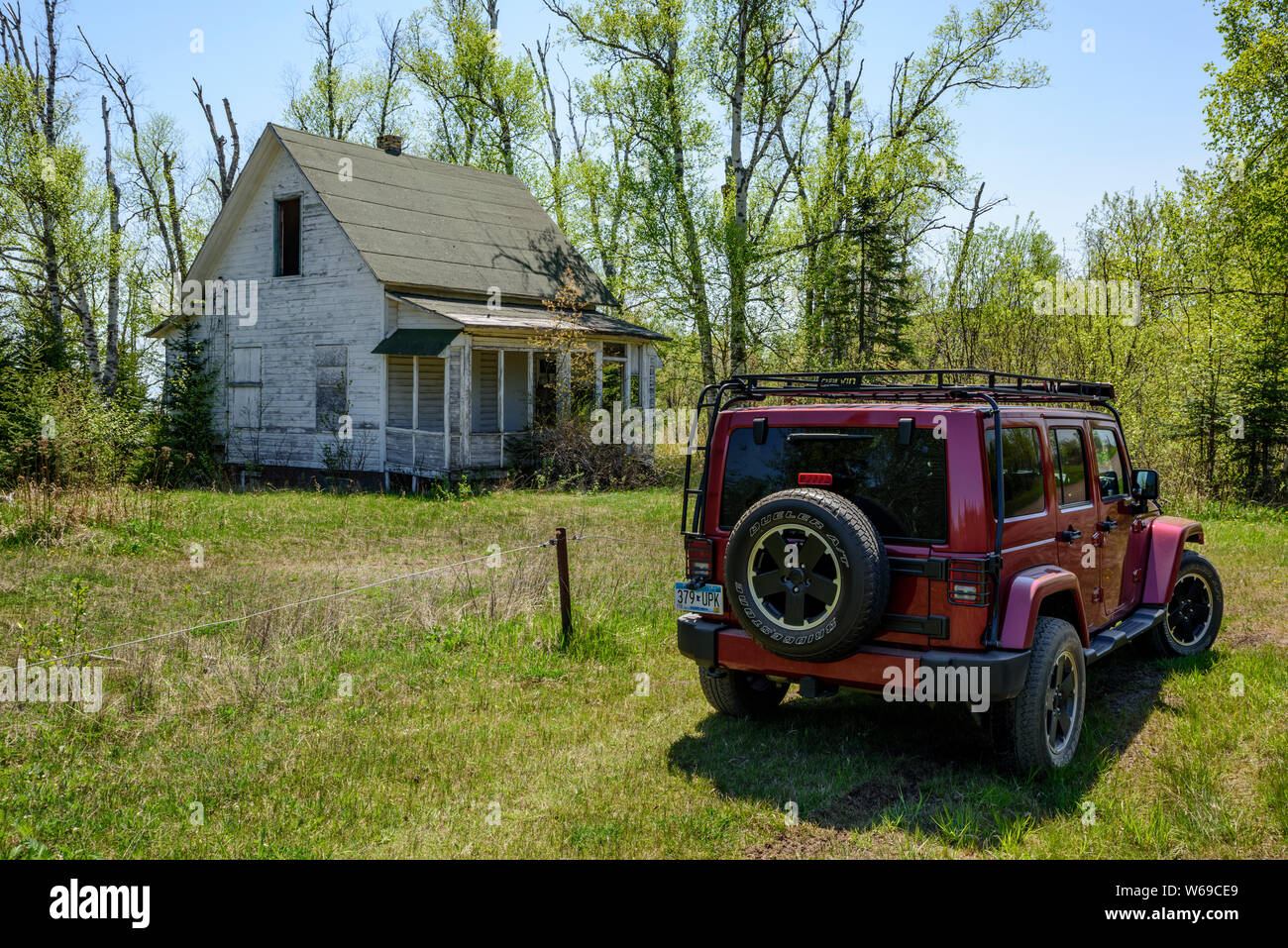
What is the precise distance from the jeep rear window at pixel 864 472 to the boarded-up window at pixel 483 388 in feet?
62.6

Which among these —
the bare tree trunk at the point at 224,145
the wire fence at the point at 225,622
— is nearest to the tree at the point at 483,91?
the bare tree trunk at the point at 224,145

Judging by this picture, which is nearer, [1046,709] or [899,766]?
[1046,709]

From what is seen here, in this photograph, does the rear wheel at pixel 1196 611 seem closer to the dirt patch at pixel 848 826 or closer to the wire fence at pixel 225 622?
the dirt patch at pixel 848 826

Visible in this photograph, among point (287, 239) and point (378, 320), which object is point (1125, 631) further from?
point (287, 239)

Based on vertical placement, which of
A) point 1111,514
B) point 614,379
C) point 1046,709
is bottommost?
point 1046,709

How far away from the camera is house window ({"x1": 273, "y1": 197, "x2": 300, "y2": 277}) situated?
22328 millimetres

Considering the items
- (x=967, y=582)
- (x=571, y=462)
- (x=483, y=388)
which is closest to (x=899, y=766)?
(x=967, y=582)

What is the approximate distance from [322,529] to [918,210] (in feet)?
73.1

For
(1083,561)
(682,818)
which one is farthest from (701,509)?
(1083,561)

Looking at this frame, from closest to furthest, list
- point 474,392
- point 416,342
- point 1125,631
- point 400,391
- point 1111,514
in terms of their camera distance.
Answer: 1. point 1125,631
2. point 1111,514
3. point 416,342
4. point 400,391
5. point 474,392

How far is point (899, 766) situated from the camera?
212 inches

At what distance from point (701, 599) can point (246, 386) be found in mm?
20570

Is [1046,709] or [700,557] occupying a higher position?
[700,557]

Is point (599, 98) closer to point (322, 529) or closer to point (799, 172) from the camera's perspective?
point (799, 172)
